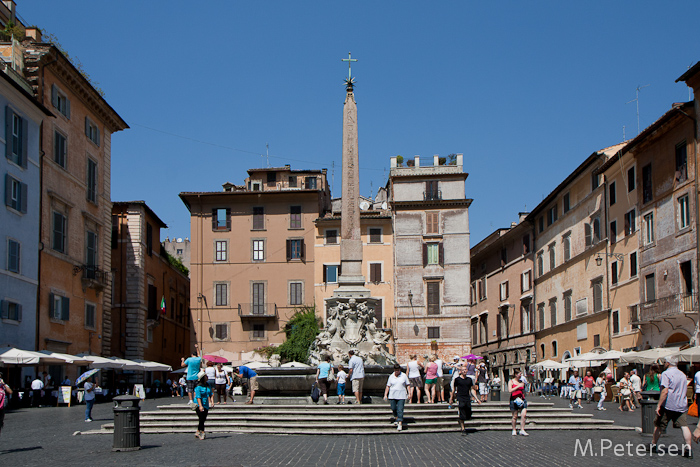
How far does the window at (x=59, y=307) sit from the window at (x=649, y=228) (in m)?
23.8

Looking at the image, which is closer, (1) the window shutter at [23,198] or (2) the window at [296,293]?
(1) the window shutter at [23,198]

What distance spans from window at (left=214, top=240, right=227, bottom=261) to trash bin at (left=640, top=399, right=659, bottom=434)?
38.4 metres

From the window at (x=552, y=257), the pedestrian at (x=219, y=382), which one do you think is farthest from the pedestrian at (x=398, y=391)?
the window at (x=552, y=257)

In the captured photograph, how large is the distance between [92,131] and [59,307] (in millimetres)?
9379


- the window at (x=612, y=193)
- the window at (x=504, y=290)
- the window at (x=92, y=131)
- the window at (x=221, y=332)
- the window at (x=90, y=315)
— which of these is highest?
the window at (x=92, y=131)

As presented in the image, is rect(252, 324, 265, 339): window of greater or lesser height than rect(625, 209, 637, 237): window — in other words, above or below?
below

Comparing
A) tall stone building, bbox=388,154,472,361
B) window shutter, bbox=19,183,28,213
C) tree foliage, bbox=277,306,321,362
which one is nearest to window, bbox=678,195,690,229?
tall stone building, bbox=388,154,472,361

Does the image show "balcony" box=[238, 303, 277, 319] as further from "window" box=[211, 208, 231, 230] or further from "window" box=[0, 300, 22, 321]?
"window" box=[0, 300, 22, 321]

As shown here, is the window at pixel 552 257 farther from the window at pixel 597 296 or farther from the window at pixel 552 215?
the window at pixel 597 296

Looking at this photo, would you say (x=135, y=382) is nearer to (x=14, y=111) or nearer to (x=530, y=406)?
(x=14, y=111)

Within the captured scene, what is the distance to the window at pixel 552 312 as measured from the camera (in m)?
46.5

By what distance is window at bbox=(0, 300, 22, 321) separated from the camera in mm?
28547

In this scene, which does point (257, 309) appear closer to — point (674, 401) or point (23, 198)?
point (23, 198)

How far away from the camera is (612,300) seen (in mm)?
37969
